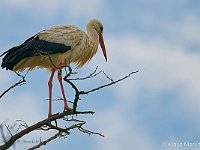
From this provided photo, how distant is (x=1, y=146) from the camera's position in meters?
8.47

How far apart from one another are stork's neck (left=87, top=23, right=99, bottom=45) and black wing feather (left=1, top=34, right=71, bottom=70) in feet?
3.13

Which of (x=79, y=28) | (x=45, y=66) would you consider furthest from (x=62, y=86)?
(x=79, y=28)

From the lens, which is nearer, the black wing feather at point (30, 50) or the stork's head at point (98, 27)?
the black wing feather at point (30, 50)

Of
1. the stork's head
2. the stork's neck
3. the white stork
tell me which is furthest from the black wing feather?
the stork's head

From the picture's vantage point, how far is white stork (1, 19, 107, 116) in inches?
447

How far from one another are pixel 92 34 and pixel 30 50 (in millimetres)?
1984

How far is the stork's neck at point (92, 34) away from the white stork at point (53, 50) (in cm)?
6

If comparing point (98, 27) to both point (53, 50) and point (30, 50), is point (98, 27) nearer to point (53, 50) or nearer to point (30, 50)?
point (53, 50)

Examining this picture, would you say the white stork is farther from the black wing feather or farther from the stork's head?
the stork's head

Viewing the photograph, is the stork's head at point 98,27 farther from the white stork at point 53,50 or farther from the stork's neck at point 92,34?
the white stork at point 53,50

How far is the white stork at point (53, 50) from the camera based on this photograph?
11346mm

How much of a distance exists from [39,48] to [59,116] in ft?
9.90

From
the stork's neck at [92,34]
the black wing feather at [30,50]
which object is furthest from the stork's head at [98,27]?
the black wing feather at [30,50]

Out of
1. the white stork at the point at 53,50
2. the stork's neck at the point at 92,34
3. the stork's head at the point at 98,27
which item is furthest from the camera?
the stork's head at the point at 98,27
